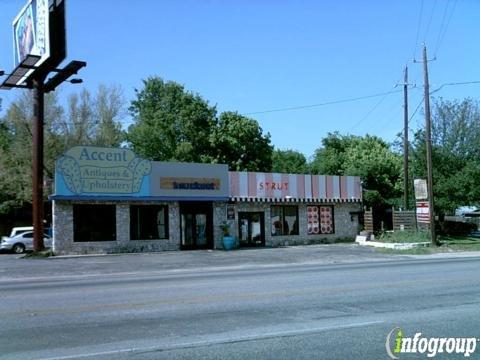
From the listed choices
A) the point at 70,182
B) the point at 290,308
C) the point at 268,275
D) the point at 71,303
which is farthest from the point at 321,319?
the point at 70,182

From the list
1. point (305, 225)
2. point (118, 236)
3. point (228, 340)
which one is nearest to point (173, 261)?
point (118, 236)

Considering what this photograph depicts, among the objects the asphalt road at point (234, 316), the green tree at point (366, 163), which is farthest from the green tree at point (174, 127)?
the asphalt road at point (234, 316)

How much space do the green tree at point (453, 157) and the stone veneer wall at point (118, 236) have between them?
17.7 metres

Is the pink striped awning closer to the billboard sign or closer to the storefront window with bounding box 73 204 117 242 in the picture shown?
the storefront window with bounding box 73 204 117 242

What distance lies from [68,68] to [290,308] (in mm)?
22223

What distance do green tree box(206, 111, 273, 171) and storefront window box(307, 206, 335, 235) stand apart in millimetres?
18997

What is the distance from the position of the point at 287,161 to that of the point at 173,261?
47.4 metres

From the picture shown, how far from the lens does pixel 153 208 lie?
30.7 meters

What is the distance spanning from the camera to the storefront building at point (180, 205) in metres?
28.4

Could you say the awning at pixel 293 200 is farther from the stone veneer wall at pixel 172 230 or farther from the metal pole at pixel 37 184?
the metal pole at pixel 37 184

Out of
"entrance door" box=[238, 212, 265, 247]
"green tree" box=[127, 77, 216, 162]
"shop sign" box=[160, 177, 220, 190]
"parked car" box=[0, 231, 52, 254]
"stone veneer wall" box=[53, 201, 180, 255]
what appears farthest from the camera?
"green tree" box=[127, 77, 216, 162]

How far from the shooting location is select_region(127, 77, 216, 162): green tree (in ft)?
178

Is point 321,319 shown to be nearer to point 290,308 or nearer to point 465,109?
point 290,308

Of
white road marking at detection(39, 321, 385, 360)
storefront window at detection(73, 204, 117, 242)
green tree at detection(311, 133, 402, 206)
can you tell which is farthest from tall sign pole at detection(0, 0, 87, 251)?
green tree at detection(311, 133, 402, 206)
